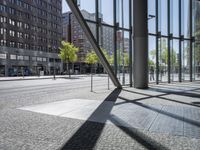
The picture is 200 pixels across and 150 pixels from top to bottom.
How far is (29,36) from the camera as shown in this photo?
6819 cm

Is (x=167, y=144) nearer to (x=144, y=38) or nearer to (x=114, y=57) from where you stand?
(x=144, y=38)

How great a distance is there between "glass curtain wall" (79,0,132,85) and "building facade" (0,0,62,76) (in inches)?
1338

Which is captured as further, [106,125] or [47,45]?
[47,45]

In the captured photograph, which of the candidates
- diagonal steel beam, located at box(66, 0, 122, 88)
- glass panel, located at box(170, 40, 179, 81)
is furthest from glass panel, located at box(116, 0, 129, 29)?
glass panel, located at box(170, 40, 179, 81)

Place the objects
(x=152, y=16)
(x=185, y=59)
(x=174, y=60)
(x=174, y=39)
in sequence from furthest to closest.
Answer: (x=185, y=59)
(x=174, y=60)
(x=174, y=39)
(x=152, y=16)

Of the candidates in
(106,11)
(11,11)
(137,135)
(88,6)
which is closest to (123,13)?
(106,11)

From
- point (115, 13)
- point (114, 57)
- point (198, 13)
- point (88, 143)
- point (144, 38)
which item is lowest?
point (88, 143)

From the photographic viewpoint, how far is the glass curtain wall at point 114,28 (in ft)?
56.4

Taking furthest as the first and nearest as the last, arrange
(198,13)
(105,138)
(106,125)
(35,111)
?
1. (198,13)
2. (35,111)
3. (106,125)
4. (105,138)

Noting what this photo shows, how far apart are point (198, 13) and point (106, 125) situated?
24.9 m

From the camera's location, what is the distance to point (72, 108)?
30.0 ft

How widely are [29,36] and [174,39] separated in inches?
2029

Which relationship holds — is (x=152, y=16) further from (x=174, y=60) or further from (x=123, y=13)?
(x=174, y=60)

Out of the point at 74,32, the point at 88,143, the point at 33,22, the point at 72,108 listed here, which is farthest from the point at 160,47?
the point at 74,32
